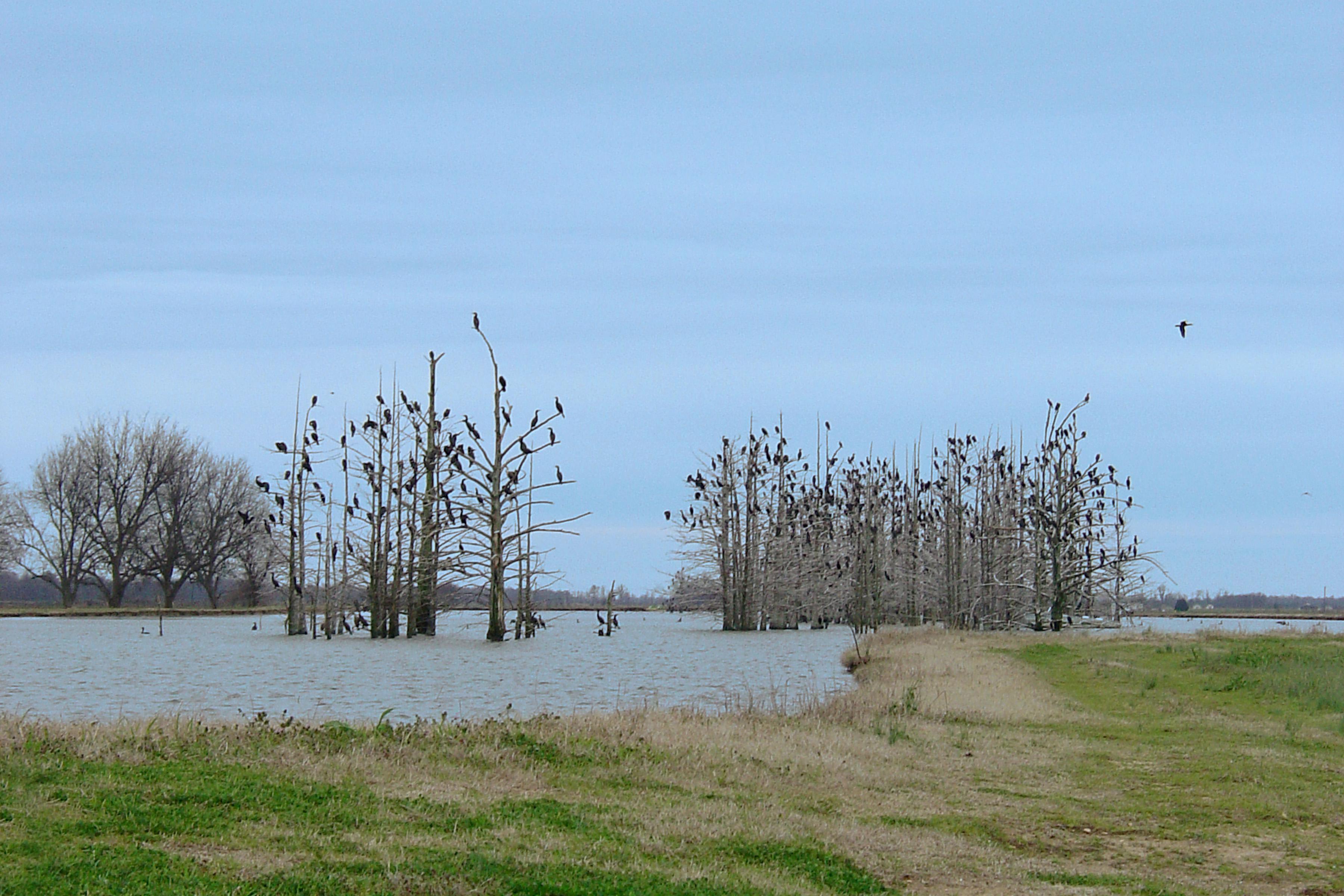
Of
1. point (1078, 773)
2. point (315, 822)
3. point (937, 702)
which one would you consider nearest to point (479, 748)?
point (315, 822)

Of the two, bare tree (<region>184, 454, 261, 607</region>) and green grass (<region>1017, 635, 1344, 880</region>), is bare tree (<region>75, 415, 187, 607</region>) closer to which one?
bare tree (<region>184, 454, 261, 607</region>)

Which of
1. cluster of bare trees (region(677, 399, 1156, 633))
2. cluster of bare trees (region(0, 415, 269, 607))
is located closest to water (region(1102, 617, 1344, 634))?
cluster of bare trees (region(677, 399, 1156, 633))

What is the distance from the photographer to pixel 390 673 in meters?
28.8

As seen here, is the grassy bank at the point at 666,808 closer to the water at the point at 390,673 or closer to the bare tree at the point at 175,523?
the water at the point at 390,673

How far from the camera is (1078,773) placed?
14.4m

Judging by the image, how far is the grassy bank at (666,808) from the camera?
7824 mm

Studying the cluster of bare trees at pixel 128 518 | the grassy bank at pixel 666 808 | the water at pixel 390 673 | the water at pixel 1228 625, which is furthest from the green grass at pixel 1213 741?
the cluster of bare trees at pixel 128 518

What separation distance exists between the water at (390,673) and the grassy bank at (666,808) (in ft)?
11.1

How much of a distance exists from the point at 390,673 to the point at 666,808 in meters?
19.7

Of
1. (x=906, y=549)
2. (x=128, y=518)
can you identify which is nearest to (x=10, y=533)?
(x=128, y=518)

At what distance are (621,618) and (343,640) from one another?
37.4m

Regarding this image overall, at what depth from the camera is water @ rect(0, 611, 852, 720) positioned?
2081 centimetres

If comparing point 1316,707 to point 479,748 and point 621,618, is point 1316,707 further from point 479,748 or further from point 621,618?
point 621,618

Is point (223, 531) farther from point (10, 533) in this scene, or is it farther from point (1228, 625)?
point (1228, 625)
